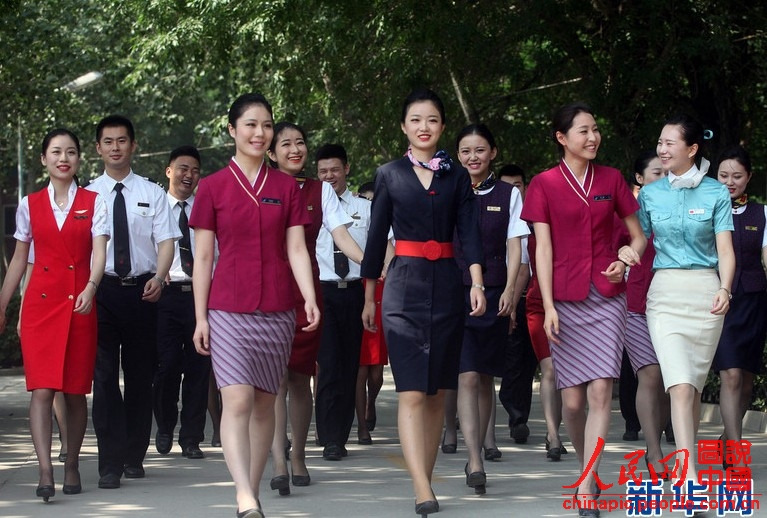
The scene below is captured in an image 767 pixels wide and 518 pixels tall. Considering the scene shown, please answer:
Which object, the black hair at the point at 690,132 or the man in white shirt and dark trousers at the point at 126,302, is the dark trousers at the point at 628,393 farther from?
the man in white shirt and dark trousers at the point at 126,302

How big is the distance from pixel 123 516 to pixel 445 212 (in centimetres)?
239

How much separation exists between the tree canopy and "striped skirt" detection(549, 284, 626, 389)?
5942 mm

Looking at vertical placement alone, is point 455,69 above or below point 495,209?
above

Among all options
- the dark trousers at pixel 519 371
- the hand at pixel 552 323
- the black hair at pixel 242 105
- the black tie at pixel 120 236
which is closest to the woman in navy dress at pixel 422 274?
Answer: the hand at pixel 552 323

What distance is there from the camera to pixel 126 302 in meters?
9.24

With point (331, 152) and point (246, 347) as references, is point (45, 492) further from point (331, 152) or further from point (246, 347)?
point (331, 152)

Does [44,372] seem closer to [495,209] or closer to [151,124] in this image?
[495,209]

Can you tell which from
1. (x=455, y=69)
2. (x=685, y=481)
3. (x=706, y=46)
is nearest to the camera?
(x=685, y=481)

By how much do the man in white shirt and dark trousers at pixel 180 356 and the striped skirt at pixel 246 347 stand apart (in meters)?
3.25

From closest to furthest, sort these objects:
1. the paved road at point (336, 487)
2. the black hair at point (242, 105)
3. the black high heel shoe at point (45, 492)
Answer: the black hair at point (242, 105) → the paved road at point (336, 487) → the black high heel shoe at point (45, 492)

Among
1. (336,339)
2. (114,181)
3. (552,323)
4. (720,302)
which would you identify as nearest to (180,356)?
(336,339)

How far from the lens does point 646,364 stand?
938 centimetres

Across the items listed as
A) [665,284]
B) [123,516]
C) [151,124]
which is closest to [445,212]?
[665,284]

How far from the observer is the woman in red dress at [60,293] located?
867cm
